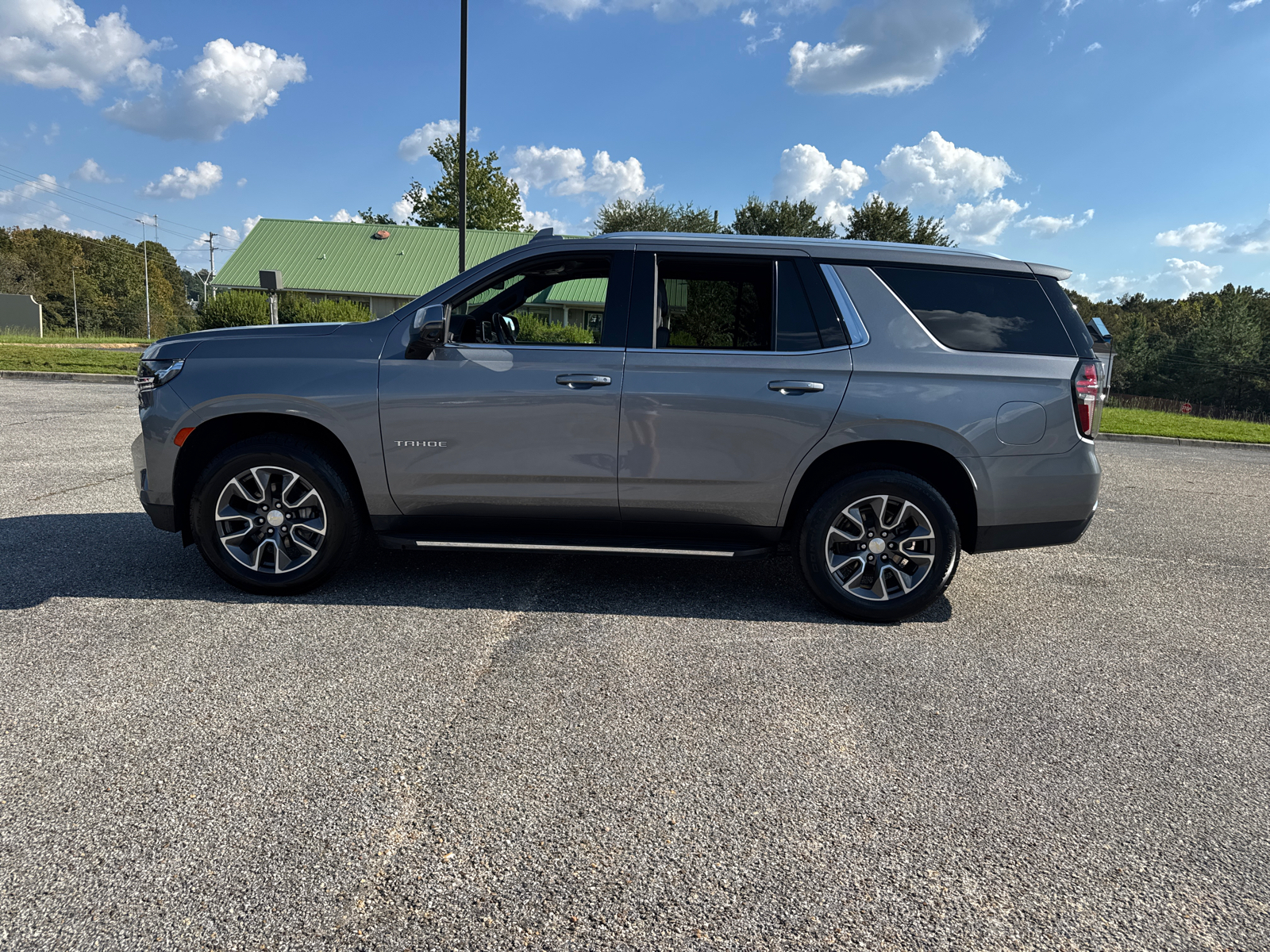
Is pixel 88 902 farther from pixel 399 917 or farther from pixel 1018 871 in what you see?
pixel 1018 871

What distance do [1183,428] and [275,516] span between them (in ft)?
67.9

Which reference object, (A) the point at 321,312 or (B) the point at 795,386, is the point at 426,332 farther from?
(A) the point at 321,312

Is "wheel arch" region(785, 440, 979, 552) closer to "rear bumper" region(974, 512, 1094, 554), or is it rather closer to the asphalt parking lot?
"rear bumper" region(974, 512, 1094, 554)

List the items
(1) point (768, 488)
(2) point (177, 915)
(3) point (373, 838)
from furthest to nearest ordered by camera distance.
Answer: (1) point (768, 488), (3) point (373, 838), (2) point (177, 915)

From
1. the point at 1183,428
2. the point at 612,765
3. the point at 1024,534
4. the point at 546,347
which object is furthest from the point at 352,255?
the point at 612,765

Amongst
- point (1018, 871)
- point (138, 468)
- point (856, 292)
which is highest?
point (856, 292)

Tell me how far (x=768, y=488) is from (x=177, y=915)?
311 centimetres

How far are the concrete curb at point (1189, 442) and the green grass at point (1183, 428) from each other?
22 centimetres

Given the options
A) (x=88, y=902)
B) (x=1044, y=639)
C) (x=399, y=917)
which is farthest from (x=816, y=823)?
(x=1044, y=639)

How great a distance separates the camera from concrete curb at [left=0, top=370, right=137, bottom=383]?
1817 cm

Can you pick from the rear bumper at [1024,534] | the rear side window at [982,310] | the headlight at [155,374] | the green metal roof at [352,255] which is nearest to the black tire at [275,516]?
the headlight at [155,374]

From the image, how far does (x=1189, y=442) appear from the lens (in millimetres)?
16453

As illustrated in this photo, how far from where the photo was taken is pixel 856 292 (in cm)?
438

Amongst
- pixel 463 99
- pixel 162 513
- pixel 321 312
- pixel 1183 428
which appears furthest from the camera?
pixel 321 312
